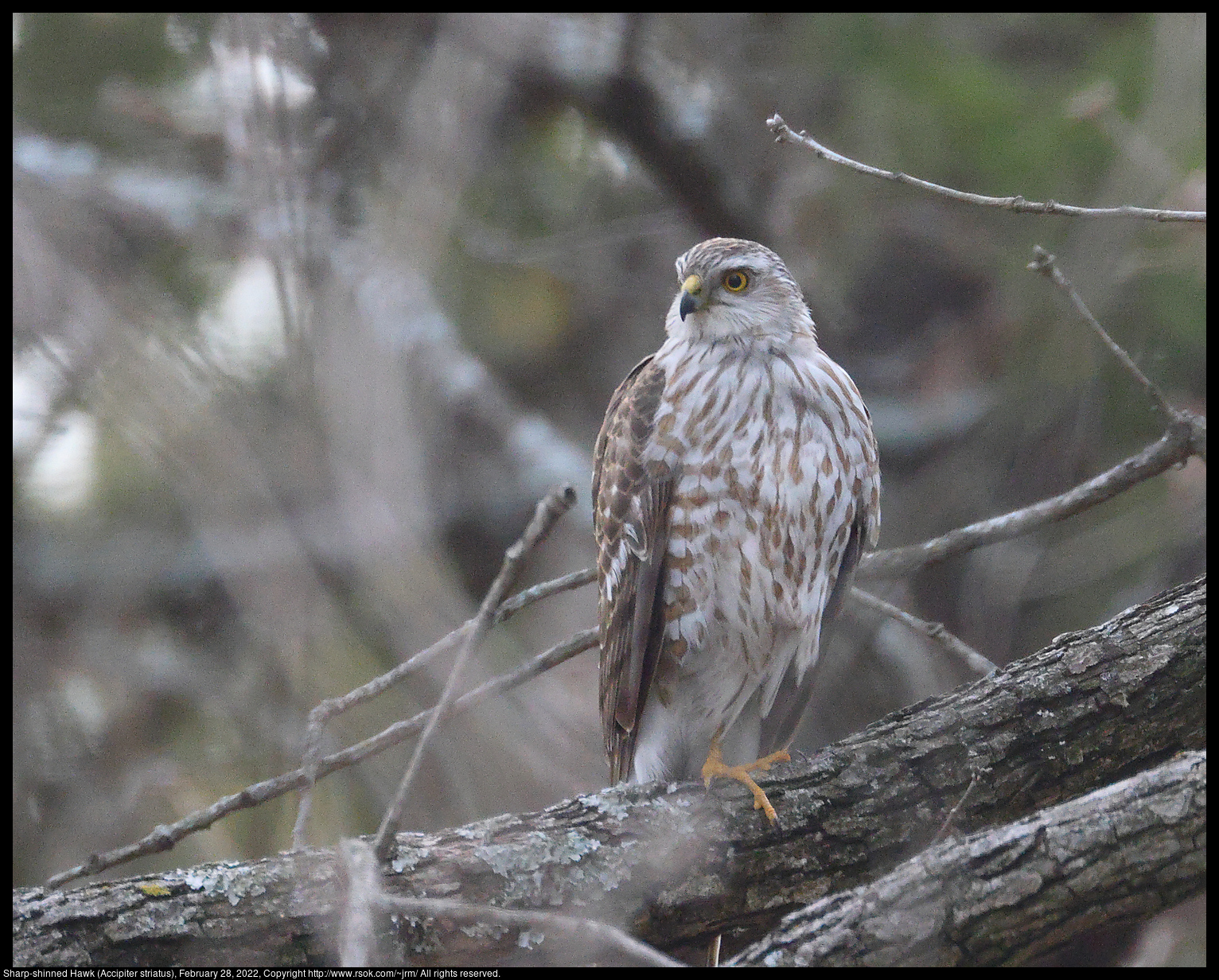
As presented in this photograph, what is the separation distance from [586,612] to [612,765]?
52 centimetres

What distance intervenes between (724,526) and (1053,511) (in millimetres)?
1002

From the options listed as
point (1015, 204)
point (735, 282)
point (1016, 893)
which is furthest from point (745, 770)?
point (1015, 204)

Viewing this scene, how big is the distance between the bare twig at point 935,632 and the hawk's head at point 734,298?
925mm

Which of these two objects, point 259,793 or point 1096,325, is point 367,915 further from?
point 1096,325

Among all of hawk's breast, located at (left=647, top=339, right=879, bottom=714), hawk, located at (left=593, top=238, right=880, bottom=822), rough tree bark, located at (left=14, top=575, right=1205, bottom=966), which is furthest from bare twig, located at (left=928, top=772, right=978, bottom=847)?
hawk's breast, located at (left=647, top=339, right=879, bottom=714)

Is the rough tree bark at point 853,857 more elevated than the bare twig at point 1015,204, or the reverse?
the bare twig at point 1015,204

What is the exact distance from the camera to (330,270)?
424 centimetres

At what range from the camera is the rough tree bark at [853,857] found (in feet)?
7.54

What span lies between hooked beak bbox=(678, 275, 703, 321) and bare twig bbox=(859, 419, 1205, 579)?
3.33 ft

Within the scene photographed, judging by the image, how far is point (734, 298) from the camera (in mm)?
3693

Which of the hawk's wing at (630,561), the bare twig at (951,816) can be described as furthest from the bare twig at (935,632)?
the hawk's wing at (630,561)

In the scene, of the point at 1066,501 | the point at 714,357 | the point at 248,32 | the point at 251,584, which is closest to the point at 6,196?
the point at 248,32

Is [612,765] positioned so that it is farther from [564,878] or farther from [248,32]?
[248,32]

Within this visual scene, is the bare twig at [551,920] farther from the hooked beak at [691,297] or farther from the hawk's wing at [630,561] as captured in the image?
the hooked beak at [691,297]
